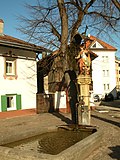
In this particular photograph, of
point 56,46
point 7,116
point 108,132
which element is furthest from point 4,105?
point 108,132

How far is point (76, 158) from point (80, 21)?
1150cm

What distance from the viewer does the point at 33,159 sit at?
6.20 metres

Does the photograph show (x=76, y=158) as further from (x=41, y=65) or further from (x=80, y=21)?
(x=41, y=65)

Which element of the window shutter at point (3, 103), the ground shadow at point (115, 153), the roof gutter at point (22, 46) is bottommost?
the ground shadow at point (115, 153)

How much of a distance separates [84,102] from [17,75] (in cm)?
998

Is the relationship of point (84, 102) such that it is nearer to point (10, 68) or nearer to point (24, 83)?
point (10, 68)

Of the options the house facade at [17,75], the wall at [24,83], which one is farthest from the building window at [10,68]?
the wall at [24,83]

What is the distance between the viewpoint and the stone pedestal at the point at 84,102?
12.5 metres

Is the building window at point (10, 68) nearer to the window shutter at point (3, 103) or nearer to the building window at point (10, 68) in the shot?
the building window at point (10, 68)

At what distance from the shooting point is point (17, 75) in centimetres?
2131

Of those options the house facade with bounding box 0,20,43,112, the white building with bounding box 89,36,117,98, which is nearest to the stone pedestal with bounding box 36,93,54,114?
the house facade with bounding box 0,20,43,112

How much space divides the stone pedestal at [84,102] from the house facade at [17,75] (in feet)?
29.1

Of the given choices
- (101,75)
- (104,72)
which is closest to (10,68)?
(101,75)

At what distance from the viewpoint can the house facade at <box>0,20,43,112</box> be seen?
65.8ft
